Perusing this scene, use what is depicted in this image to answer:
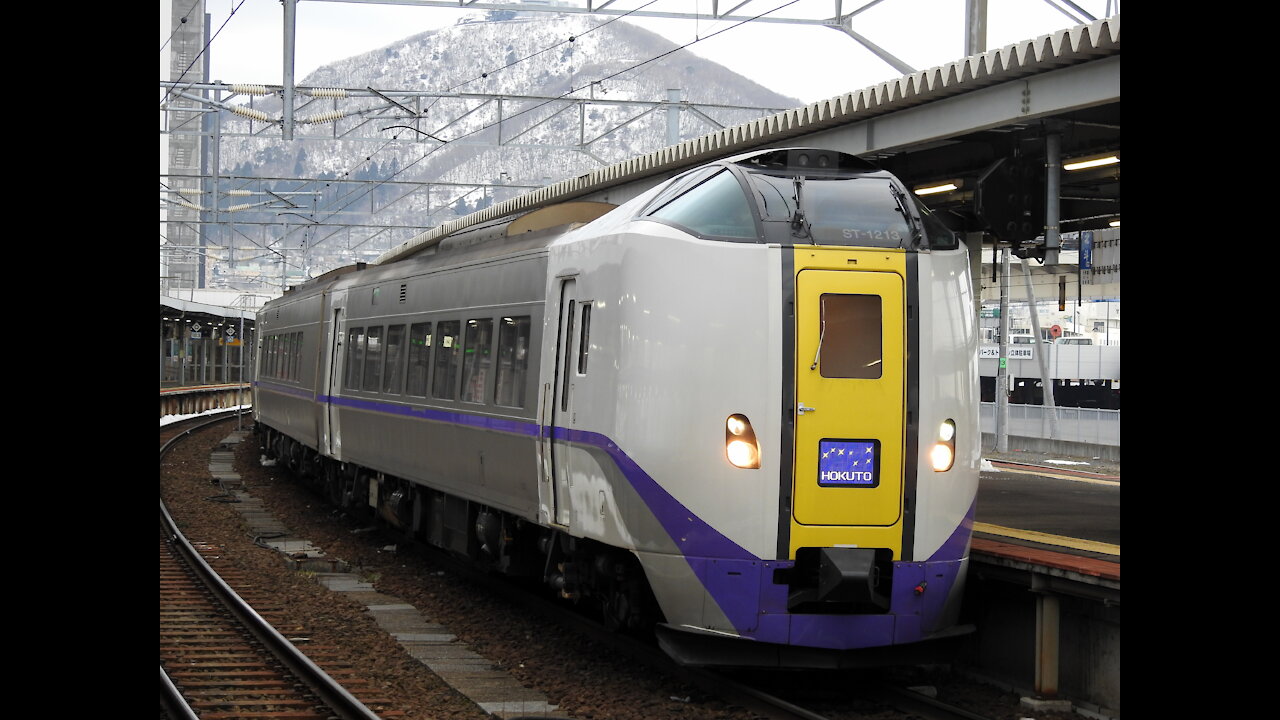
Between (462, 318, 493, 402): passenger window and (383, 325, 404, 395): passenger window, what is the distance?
2243 millimetres

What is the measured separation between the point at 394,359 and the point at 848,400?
6.82m

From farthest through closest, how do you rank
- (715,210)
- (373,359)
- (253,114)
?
(253,114) < (373,359) < (715,210)

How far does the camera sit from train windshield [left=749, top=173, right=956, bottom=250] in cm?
770

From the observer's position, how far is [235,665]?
937 cm

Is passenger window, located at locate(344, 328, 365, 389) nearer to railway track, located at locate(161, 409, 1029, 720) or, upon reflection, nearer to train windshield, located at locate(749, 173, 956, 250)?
railway track, located at locate(161, 409, 1029, 720)

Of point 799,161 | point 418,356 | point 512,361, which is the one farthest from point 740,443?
point 418,356

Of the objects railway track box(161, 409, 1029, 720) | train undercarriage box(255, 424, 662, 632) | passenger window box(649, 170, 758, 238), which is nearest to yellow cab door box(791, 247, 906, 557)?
passenger window box(649, 170, 758, 238)

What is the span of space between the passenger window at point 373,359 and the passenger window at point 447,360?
226cm

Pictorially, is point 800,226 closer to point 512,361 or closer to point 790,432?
point 790,432

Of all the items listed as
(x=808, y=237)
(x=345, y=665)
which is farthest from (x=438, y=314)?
(x=808, y=237)
